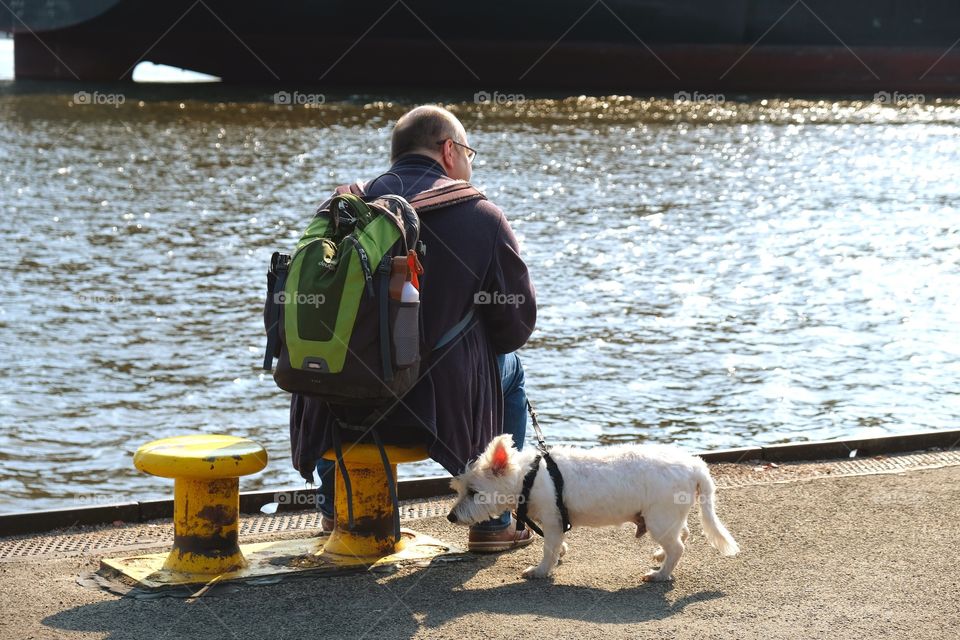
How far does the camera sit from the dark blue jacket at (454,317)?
4492mm

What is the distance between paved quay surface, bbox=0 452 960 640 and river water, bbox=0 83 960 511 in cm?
267

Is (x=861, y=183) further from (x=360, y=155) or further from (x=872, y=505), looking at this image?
(x=872, y=505)

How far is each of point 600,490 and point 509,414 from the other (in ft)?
2.23

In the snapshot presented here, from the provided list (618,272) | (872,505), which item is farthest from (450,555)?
(618,272)

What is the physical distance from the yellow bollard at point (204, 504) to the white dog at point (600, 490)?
783 mm

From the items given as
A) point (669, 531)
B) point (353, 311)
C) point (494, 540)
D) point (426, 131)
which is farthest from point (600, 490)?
point (426, 131)

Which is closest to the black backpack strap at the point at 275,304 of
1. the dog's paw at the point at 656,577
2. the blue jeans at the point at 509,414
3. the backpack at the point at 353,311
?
the backpack at the point at 353,311

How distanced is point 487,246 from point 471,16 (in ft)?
108

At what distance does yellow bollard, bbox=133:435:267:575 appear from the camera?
14.5 feet

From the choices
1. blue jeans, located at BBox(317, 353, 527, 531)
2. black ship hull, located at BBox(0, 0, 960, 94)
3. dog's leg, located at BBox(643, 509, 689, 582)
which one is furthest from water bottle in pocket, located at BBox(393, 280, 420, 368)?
black ship hull, located at BBox(0, 0, 960, 94)

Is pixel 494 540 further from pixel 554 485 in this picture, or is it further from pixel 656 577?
pixel 656 577

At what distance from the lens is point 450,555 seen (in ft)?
16.0

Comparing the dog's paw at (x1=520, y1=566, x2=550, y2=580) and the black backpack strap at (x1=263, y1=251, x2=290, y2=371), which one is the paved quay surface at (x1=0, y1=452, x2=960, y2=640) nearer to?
the dog's paw at (x1=520, y1=566, x2=550, y2=580)

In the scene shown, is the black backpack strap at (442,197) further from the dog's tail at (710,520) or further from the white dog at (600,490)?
the dog's tail at (710,520)
